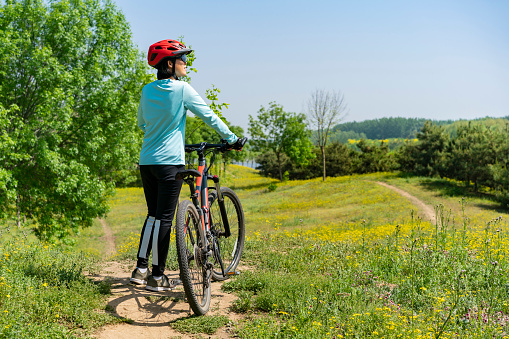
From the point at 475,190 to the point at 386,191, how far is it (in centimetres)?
634

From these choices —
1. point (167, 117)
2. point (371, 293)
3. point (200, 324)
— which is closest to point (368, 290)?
point (371, 293)

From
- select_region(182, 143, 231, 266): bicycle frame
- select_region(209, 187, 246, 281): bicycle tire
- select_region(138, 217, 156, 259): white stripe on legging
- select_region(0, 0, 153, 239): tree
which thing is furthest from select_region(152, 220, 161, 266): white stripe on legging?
select_region(0, 0, 153, 239): tree

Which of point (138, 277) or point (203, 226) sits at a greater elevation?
point (203, 226)

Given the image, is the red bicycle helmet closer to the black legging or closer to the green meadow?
the black legging

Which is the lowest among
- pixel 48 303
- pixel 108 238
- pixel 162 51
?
pixel 108 238

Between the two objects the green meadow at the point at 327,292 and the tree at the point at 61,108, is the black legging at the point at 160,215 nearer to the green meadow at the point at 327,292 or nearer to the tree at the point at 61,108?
the green meadow at the point at 327,292

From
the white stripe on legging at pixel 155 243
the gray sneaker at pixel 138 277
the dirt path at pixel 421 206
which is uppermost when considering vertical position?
the white stripe on legging at pixel 155 243

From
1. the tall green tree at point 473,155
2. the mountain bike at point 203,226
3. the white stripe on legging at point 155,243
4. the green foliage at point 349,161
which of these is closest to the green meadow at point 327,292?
the mountain bike at point 203,226

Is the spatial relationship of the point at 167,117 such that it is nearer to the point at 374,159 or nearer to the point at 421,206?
the point at 421,206

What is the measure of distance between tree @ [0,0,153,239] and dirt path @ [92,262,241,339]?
11880mm

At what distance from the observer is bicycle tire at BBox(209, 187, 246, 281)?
16.2ft

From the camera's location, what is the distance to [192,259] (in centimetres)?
397

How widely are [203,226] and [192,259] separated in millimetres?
450

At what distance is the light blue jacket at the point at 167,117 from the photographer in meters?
3.94
